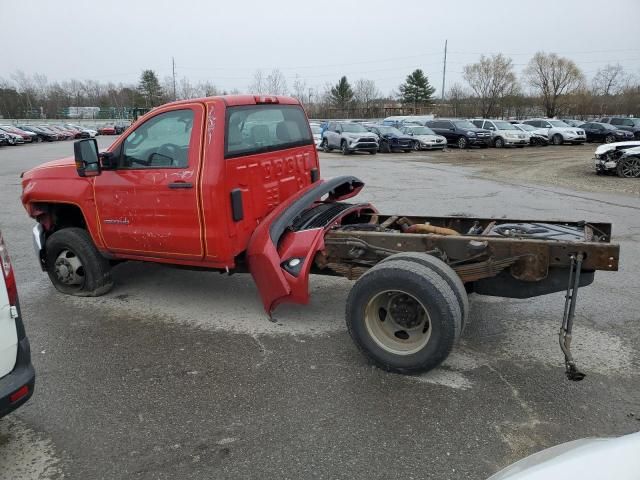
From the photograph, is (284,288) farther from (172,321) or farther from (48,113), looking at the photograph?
(48,113)

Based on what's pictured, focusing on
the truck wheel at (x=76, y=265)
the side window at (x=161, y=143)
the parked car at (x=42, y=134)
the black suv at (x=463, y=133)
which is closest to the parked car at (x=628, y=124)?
the black suv at (x=463, y=133)

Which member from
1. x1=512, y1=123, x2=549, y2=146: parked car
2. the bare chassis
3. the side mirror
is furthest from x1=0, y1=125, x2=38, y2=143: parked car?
the bare chassis

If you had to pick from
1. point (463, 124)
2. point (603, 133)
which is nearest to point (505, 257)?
point (463, 124)

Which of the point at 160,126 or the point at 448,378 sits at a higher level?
the point at 160,126

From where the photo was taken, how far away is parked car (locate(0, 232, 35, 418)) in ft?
8.71

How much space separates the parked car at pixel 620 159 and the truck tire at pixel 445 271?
14.6 metres

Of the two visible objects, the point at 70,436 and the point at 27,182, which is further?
the point at 27,182

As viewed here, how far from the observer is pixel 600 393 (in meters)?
3.46

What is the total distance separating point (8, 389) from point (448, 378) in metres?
2.77

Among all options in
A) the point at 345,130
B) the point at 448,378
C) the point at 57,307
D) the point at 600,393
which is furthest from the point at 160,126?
the point at 345,130

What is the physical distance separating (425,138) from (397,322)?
2511 centimetres

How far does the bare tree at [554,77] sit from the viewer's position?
6381cm

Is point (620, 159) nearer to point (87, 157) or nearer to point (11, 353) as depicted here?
point (87, 157)

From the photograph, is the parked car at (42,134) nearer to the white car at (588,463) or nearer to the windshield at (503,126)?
the windshield at (503,126)
